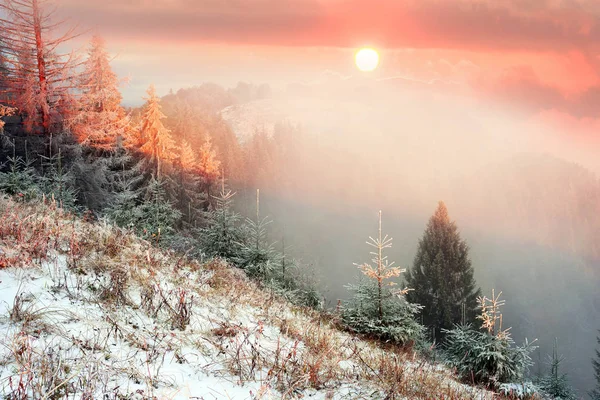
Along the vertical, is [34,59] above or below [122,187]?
above

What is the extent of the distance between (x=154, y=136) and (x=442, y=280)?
95.8ft

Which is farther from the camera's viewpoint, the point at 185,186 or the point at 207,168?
the point at 207,168

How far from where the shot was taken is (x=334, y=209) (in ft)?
262

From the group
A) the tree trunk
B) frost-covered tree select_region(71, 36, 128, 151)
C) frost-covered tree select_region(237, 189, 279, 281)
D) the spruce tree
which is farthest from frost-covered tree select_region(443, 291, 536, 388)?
frost-covered tree select_region(71, 36, 128, 151)

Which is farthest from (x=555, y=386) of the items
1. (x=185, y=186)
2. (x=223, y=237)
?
(x=185, y=186)

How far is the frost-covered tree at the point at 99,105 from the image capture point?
25.2m

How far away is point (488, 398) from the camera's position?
4559 mm

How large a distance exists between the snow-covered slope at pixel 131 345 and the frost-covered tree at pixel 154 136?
30.2 m

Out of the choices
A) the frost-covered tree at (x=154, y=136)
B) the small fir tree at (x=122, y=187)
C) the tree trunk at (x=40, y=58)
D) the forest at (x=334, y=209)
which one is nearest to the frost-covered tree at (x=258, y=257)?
the forest at (x=334, y=209)

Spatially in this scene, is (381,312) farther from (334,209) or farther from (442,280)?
(334,209)

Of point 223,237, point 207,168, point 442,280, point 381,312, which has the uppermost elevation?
point 207,168

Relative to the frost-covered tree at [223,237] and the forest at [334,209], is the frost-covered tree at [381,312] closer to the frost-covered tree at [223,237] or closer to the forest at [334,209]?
the forest at [334,209]

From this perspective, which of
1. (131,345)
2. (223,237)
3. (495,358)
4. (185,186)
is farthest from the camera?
(185,186)

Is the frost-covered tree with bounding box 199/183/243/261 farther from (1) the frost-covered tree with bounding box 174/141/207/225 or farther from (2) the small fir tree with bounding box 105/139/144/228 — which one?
(1) the frost-covered tree with bounding box 174/141/207/225
